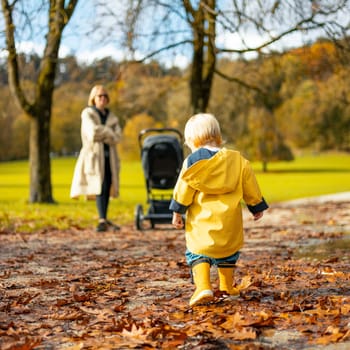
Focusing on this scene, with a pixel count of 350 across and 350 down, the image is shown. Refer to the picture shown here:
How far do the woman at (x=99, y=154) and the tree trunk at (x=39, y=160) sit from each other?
490 cm

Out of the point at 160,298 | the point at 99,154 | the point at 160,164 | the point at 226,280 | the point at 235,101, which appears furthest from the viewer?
the point at 235,101

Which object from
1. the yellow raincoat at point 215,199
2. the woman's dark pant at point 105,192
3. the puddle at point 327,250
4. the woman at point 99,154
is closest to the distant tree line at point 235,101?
the woman at point 99,154

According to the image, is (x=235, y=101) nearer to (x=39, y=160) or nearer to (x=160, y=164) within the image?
(x=39, y=160)

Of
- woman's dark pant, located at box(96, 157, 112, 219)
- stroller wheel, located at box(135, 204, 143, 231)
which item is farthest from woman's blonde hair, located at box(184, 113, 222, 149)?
stroller wheel, located at box(135, 204, 143, 231)

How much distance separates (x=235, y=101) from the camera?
2553 centimetres

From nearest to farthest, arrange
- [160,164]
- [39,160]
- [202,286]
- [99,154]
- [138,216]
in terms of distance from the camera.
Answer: [202,286] → [99,154] → [160,164] → [138,216] → [39,160]

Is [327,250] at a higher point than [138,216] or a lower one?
lower

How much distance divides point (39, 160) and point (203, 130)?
10402 millimetres

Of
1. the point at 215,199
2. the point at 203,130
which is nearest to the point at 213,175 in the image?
the point at 215,199

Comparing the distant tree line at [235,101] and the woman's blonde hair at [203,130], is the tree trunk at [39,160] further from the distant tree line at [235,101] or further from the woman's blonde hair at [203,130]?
the woman's blonde hair at [203,130]

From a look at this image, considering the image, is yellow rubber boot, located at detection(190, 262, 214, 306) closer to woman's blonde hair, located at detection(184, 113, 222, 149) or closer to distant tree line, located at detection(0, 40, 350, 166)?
woman's blonde hair, located at detection(184, 113, 222, 149)

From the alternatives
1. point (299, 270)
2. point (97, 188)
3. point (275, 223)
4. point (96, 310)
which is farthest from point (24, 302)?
point (275, 223)

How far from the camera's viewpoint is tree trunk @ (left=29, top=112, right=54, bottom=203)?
48.2 ft

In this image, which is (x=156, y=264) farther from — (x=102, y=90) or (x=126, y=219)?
(x=126, y=219)
